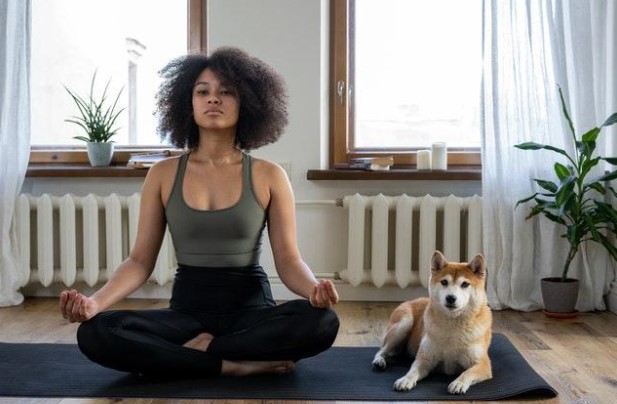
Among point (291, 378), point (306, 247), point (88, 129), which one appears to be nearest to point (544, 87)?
point (306, 247)

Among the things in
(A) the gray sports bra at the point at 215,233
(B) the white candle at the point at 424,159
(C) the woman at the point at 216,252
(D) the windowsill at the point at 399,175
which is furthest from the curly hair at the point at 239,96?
(B) the white candle at the point at 424,159

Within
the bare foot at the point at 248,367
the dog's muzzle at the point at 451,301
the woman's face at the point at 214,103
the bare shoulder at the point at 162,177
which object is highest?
the woman's face at the point at 214,103

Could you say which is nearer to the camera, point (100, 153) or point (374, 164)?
point (374, 164)

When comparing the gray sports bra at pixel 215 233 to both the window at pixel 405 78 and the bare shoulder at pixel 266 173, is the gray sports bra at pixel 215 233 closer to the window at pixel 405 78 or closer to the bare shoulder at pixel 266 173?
the bare shoulder at pixel 266 173

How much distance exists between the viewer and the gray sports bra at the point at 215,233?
2.40m

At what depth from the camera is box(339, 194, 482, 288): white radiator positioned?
3668mm

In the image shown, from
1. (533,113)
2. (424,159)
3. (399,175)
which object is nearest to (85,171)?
(399,175)

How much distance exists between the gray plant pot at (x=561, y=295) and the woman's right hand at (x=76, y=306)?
204 cm

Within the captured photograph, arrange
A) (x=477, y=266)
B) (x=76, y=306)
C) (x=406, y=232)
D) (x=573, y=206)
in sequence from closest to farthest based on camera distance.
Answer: (x=76, y=306), (x=477, y=266), (x=573, y=206), (x=406, y=232)

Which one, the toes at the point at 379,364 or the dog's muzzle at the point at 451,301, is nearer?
the dog's muzzle at the point at 451,301

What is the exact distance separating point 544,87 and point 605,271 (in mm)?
864

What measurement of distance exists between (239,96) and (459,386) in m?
1.07

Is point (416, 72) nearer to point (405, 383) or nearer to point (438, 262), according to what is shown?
point (438, 262)

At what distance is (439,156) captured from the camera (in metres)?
3.75
